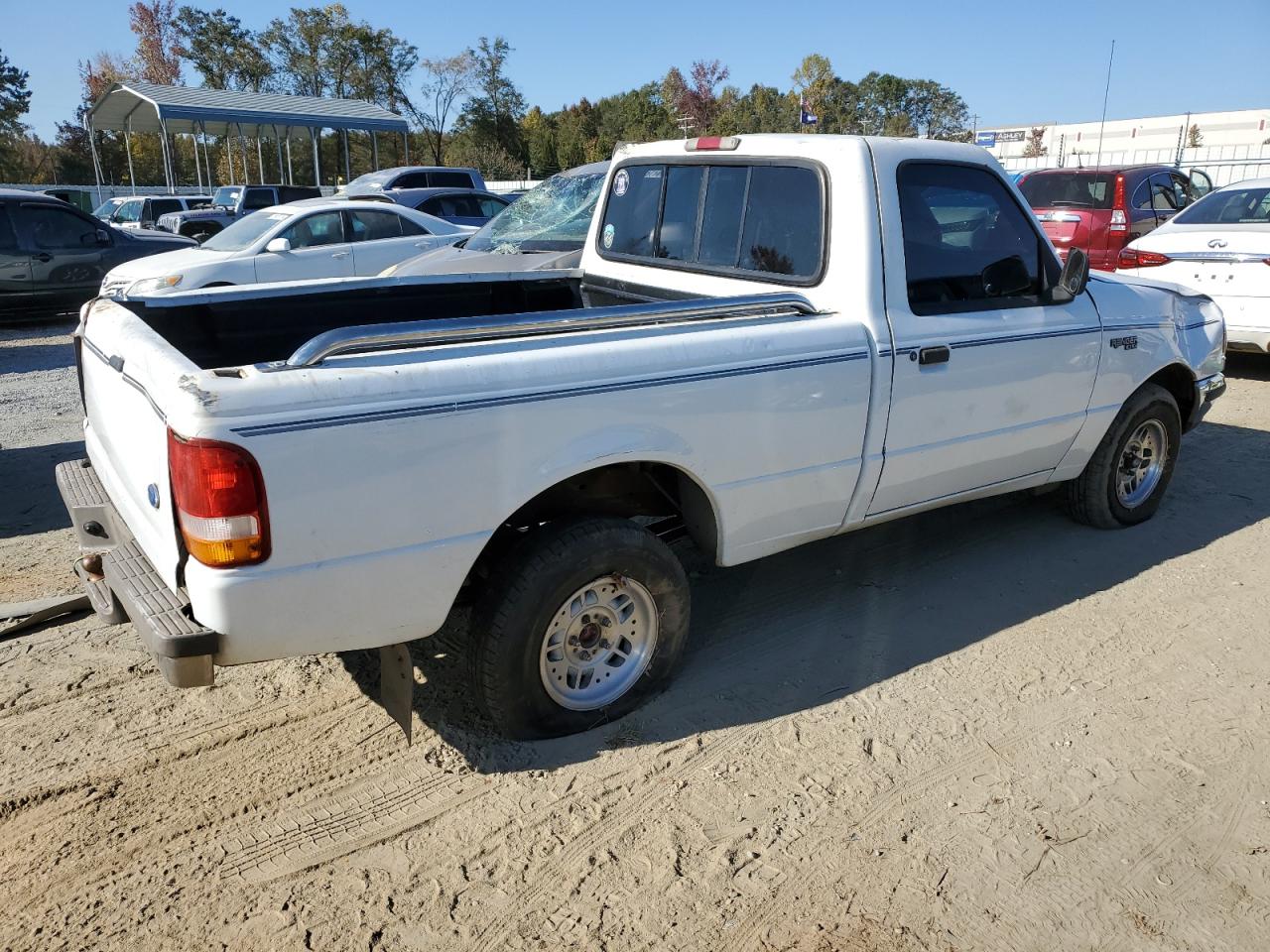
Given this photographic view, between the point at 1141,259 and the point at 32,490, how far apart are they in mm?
9120

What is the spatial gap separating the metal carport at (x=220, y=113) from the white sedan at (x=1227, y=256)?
2494 centimetres

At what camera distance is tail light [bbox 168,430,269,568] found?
8.05 feet

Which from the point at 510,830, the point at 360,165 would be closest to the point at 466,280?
the point at 510,830

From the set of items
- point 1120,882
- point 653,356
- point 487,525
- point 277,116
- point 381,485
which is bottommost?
point 1120,882

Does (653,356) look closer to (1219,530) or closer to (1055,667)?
(1055,667)

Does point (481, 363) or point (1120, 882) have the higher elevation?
point (481, 363)

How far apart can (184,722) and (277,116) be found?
28523 millimetres

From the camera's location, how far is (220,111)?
26.7 m

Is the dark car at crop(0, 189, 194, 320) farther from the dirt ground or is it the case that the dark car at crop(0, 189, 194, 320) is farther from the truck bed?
the truck bed

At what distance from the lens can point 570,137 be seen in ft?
191

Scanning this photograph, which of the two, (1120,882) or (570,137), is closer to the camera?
(1120,882)

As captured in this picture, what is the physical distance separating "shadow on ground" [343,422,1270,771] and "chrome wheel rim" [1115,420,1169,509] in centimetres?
19

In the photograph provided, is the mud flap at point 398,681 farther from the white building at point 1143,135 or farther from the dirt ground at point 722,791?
the white building at point 1143,135

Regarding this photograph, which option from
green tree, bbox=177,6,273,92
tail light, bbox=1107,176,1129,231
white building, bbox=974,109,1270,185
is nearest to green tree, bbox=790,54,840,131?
white building, bbox=974,109,1270,185
